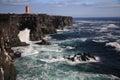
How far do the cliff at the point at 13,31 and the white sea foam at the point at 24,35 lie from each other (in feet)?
4.65

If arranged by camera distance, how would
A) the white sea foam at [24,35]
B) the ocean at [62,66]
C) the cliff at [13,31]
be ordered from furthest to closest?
the white sea foam at [24,35] → the ocean at [62,66] → the cliff at [13,31]

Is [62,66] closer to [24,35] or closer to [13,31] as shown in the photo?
[13,31]

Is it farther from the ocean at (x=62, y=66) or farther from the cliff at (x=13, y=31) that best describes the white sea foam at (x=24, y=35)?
the ocean at (x=62, y=66)

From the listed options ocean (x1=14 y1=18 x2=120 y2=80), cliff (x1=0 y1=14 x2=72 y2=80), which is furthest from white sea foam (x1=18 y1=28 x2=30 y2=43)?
ocean (x1=14 y1=18 x2=120 y2=80)

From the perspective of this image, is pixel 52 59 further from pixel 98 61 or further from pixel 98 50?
pixel 98 50

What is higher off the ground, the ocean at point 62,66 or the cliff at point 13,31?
the cliff at point 13,31

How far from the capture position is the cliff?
1201 inches

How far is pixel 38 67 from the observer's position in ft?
137

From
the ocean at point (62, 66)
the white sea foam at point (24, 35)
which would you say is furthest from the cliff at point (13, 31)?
the ocean at point (62, 66)

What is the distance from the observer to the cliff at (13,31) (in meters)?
30.5

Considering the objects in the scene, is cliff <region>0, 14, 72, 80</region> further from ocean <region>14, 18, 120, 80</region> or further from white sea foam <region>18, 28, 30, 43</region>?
ocean <region>14, 18, 120, 80</region>

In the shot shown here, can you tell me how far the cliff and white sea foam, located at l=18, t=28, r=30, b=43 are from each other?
142cm

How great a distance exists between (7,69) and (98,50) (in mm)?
31802

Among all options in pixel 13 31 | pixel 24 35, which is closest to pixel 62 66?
pixel 13 31
